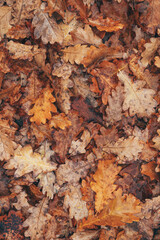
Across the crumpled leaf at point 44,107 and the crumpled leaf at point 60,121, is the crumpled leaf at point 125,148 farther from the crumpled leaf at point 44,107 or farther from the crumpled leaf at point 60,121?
the crumpled leaf at point 44,107

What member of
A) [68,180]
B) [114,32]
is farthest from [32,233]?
[114,32]

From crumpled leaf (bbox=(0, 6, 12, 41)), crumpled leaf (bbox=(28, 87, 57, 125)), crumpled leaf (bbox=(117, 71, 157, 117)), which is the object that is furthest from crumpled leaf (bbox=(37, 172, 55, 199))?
crumpled leaf (bbox=(0, 6, 12, 41))

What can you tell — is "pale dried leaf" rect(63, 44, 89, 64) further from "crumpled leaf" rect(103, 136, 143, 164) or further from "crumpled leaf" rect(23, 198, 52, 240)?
"crumpled leaf" rect(23, 198, 52, 240)

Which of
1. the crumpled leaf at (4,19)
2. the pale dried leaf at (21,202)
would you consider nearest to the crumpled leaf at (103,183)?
the pale dried leaf at (21,202)

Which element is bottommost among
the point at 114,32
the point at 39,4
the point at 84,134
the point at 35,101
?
the point at 84,134

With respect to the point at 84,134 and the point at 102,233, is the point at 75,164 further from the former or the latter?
the point at 102,233

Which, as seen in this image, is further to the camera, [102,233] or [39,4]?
[102,233]

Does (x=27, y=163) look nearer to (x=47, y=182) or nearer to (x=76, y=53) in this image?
(x=47, y=182)

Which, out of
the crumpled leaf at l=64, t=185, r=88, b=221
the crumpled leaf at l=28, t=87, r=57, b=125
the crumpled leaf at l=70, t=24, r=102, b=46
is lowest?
the crumpled leaf at l=64, t=185, r=88, b=221
